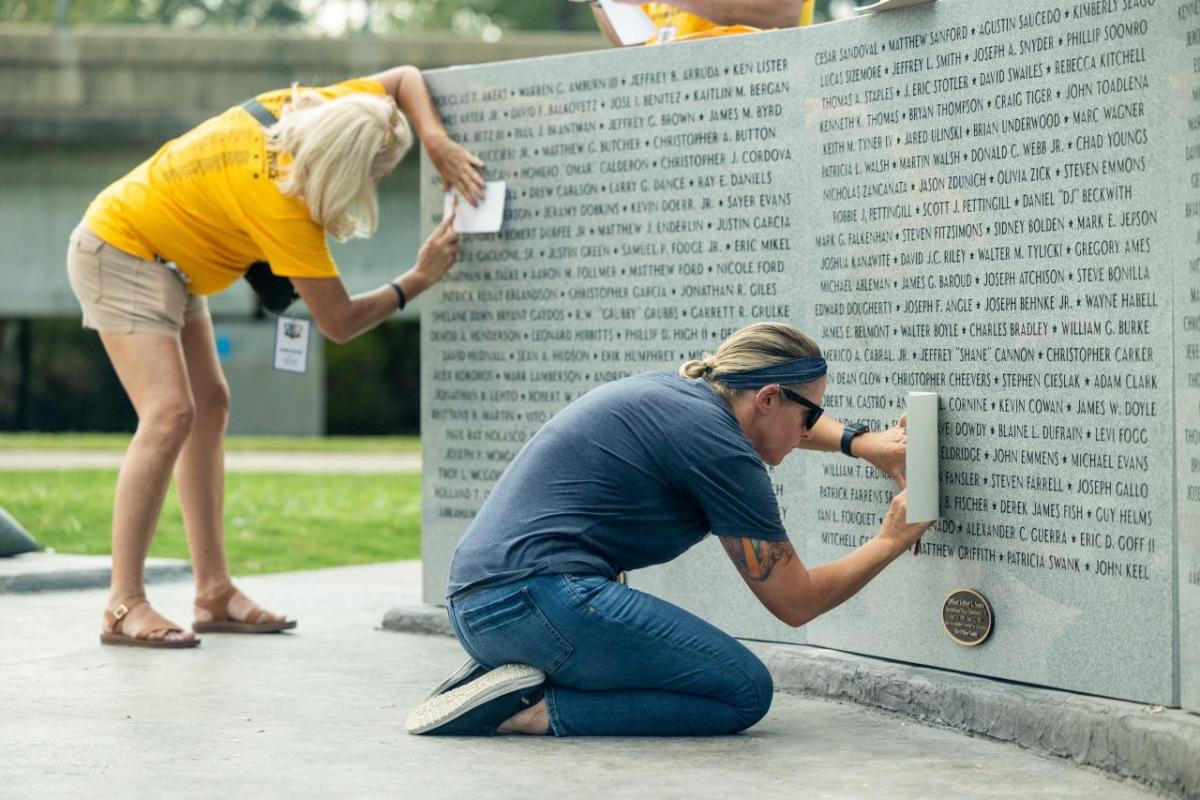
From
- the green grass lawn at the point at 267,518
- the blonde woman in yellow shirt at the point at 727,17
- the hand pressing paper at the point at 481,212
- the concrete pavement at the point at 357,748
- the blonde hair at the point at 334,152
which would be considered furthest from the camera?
the green grass lawn at the point at 267,518

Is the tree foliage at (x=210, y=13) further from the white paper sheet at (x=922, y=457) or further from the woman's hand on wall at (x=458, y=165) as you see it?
the white paper sheet at (x=922, y=457)

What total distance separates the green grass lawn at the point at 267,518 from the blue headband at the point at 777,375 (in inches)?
163

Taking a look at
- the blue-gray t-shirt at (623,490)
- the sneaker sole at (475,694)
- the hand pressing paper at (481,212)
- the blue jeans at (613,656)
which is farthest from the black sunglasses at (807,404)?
the hand pressing paper at (481,212)

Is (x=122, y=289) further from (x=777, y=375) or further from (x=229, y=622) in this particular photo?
(x=777, y=375)

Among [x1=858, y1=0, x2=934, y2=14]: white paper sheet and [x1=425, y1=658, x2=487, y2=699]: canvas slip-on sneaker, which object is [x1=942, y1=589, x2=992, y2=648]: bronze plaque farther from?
[x1=858, y1=0, x2=934, y2=14]: white paper sheet

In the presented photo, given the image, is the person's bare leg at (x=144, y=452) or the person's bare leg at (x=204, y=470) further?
the person's bare leg at (x=204, y=470)

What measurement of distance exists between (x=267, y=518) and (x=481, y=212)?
4.21m

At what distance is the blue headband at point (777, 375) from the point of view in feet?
13.7

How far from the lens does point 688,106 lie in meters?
5.39

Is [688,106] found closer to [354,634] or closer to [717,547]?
[717,547]

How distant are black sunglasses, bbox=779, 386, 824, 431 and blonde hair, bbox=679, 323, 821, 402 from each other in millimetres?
18

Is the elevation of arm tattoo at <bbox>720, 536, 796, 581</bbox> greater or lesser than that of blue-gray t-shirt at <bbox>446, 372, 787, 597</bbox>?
lesser

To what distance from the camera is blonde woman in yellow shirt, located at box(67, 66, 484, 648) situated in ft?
17.7

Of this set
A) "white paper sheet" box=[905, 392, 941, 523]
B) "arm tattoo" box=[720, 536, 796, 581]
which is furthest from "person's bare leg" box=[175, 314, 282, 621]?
"white paper sheet" box=[905, 392, 941, 523]
